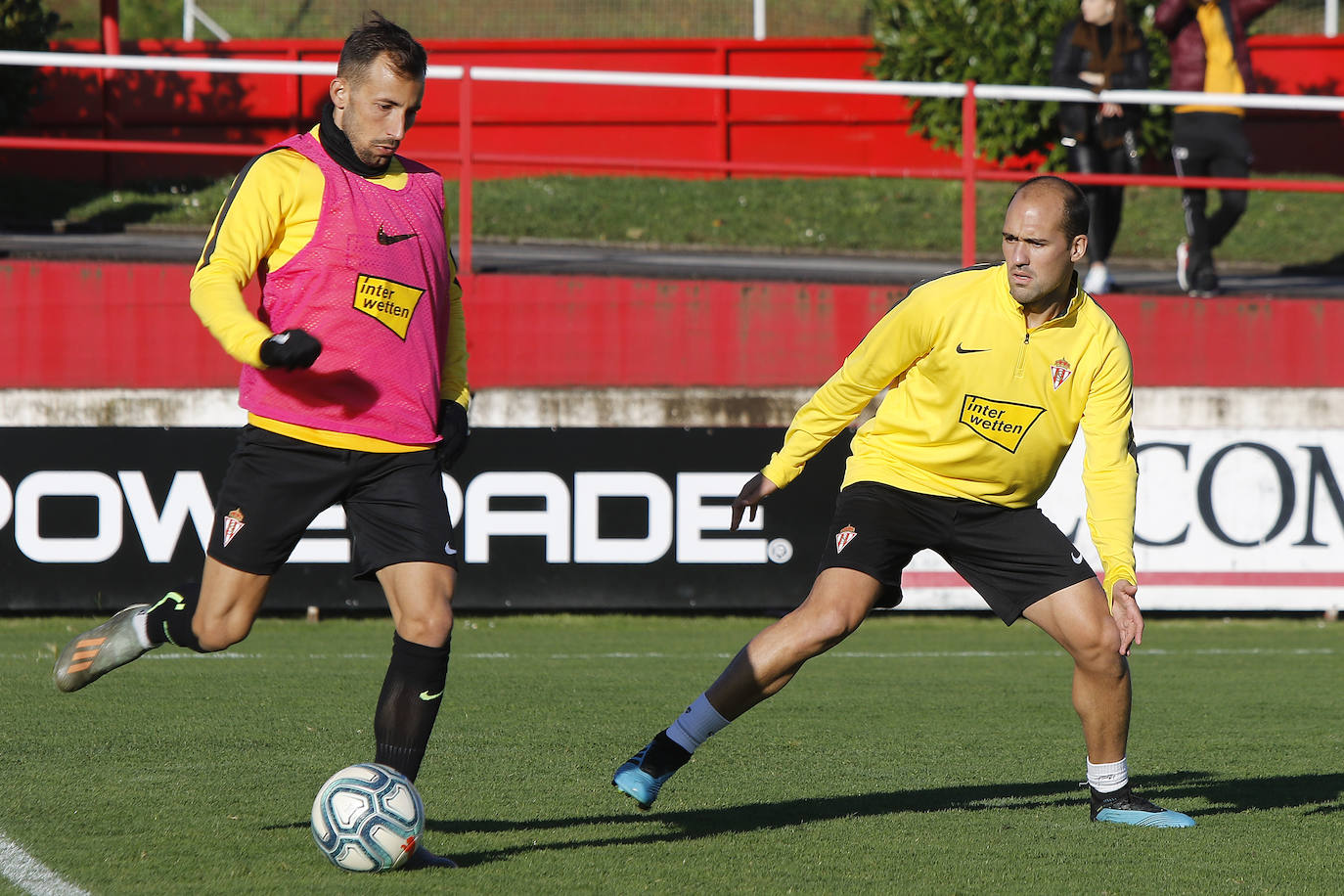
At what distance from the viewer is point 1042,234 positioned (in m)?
4.77

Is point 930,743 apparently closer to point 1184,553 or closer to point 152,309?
point 1184,553

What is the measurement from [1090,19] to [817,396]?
7.55m

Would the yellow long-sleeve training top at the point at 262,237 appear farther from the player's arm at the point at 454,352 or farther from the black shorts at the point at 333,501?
the player's arm at the point at 454,352

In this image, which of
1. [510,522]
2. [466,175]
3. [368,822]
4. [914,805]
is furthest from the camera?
[466,175]

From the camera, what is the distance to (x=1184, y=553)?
34.2 ft

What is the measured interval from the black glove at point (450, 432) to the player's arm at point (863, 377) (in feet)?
3.04

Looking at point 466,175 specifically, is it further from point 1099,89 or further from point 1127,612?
point 1127,612

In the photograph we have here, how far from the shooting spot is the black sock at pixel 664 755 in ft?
16.4

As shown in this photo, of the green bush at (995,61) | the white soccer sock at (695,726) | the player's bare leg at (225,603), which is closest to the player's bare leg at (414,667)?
the player's bare leg at (225,603)

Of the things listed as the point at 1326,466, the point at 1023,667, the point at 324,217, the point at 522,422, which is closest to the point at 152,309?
the point at 522,422

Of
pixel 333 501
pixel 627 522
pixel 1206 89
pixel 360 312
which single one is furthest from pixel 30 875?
pixel 1206 89

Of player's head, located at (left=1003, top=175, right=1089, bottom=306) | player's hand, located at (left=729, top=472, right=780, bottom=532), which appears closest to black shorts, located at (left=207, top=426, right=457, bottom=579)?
player's hand, located at (left=729, top=472, right=780, bottom=532)

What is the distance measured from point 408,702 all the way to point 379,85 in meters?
1.69

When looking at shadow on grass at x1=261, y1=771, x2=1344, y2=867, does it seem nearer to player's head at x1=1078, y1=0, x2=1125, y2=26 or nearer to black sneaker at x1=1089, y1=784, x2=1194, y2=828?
black sneaker at x1=1089, y1=784, x2=1194, y2=828
